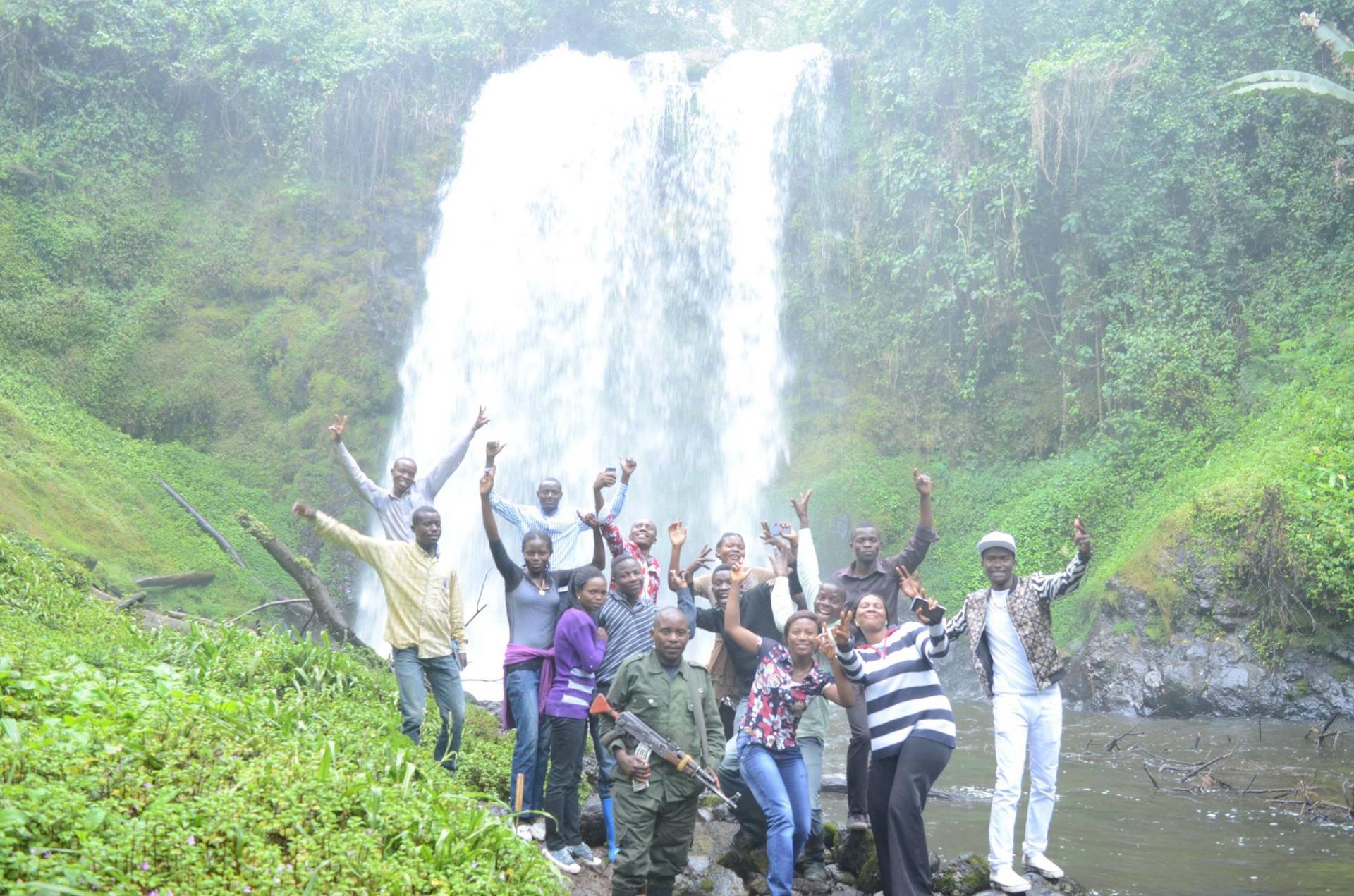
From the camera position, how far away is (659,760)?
501cm

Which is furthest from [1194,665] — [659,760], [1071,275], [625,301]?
[625,301]

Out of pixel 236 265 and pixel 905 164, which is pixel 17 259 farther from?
pixel 905 164

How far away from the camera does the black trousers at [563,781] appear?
5.70 meters

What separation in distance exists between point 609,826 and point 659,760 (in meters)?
1.23

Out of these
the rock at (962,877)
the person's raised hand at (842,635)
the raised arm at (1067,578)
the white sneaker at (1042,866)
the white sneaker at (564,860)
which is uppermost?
the raised arm at (1067,578)

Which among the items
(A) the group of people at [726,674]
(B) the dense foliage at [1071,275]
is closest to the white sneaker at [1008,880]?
(A) the group of people at [726,674]

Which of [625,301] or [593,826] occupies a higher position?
[625,301]

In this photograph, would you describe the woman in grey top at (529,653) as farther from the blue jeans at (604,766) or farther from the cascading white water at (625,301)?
the cascading white water at (625,301)

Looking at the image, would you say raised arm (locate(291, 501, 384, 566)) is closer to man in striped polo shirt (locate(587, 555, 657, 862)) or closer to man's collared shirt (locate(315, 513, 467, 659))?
man's collared shirt (locate(315, 513, 467, 659))

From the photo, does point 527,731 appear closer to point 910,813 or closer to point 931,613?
point 910,813

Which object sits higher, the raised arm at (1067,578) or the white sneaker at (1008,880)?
the raised arm at (1067,578)

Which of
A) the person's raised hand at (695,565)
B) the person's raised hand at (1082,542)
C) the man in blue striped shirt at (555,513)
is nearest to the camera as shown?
the person's raised hand at (1082,542)

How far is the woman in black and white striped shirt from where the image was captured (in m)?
5.10

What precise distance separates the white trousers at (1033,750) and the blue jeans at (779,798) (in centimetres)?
105
